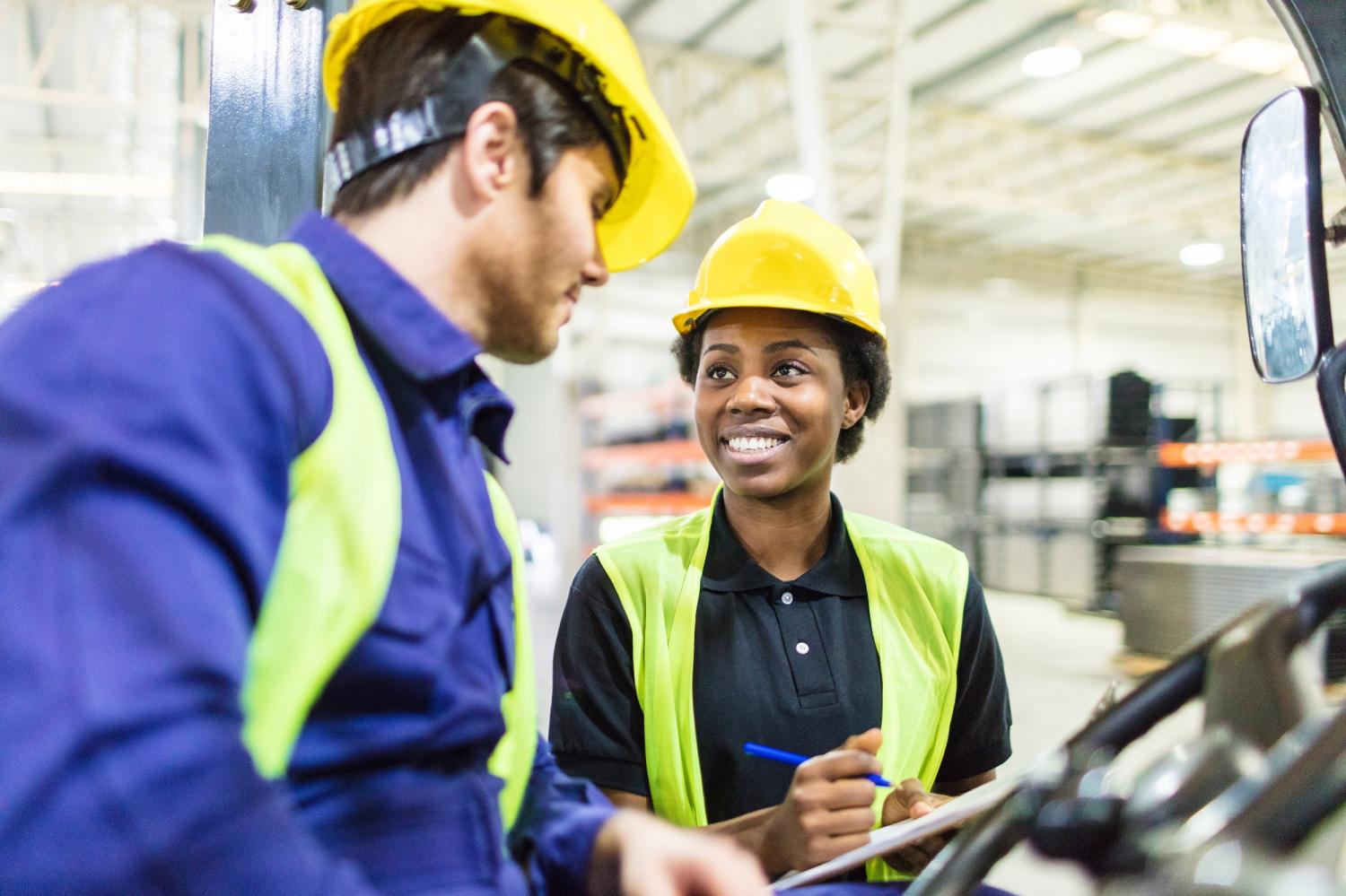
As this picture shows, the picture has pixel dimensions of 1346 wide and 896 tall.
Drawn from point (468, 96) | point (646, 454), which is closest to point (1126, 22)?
point (646, 454)

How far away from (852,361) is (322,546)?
1470 mm

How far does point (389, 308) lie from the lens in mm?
923

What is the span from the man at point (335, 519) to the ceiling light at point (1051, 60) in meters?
10.8

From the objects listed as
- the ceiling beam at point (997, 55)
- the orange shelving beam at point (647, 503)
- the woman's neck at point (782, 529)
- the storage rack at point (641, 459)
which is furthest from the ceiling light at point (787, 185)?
the woman's neck at point (782, 529)

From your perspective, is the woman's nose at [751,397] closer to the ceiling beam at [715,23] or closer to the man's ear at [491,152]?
the man's ear at [491,152]

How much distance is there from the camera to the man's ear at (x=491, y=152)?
100cm

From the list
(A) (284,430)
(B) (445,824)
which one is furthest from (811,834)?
(A) (284,430)

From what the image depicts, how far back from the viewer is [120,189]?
10891 mm

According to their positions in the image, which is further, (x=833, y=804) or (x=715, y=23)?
(x=715, y=23)

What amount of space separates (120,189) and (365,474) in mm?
12129

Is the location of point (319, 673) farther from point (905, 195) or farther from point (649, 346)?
point (649, 346)

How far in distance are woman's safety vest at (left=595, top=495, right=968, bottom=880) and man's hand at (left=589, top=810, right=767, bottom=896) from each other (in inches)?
30.1

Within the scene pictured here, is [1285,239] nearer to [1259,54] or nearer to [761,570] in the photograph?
[761,570]

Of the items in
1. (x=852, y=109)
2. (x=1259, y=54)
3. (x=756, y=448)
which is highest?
(x=1259, y=54)
